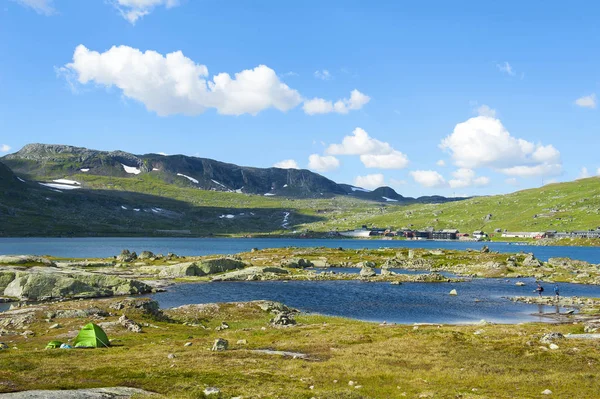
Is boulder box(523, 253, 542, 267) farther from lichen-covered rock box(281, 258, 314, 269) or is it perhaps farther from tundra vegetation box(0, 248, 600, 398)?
tundra vegetation box(0, 248, 600, 398)

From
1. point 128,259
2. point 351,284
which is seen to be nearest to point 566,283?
point 351,284

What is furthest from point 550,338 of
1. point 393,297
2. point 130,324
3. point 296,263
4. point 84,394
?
point 296,263

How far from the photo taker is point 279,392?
25.8 meters

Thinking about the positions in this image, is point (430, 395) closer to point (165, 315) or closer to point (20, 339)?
point (20, 339)

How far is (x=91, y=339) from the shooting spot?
42188 mm

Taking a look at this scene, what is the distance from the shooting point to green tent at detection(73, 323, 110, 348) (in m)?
41.9

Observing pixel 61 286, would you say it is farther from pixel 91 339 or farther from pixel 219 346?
pixel 219 346

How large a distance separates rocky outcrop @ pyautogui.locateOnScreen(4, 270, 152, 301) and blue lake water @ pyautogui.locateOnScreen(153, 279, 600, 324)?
962cm

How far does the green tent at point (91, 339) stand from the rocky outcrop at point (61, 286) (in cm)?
5066

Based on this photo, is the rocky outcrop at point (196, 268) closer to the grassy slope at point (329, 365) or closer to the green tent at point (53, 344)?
the grassy slope at point (329, 365)

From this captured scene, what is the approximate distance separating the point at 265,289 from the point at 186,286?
19.9m

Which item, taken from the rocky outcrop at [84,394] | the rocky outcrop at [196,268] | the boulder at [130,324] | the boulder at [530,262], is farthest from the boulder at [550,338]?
the boulder at [530,262]

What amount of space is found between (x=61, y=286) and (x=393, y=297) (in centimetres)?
6756

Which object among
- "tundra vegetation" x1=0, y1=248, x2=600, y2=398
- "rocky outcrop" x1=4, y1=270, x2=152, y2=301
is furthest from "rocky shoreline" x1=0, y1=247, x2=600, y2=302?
"tundra vegetation" x1=0, y1=248, x2=600, y2=398
